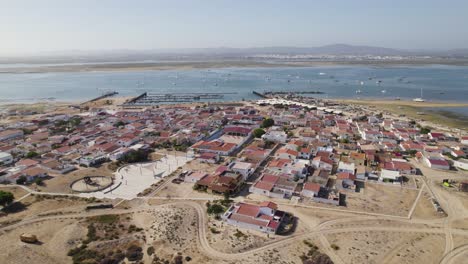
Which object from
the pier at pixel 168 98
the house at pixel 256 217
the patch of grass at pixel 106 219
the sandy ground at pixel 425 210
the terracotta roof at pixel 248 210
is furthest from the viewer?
the pier at pixel 168 98

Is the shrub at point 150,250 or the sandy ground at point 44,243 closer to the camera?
the sandy ground at point 44,243

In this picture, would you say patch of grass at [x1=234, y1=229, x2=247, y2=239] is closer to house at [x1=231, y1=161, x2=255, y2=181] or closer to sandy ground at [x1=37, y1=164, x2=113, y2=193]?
house at [x1=231, y1=161, x2=255, y2=181]

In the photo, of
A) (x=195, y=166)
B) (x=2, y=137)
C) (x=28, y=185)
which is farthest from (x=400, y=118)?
(x=2, y=137)

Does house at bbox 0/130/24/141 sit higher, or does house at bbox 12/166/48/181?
house at bbox 0/130/24/141

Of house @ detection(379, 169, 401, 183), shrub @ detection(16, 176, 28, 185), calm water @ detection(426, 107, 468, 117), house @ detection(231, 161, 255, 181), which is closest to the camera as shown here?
house @ detection(379, 169, 401, 183)

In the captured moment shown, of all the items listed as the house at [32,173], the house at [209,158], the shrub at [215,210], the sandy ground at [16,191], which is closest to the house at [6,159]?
the house at [32,173]

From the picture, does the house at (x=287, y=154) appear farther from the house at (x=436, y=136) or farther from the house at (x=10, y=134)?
the house at (x=10, y=134)

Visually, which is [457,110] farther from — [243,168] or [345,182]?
[243,168]

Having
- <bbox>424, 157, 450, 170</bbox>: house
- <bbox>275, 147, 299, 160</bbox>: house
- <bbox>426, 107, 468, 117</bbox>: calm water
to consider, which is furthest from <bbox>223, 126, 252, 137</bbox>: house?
<bbox>426, 107, 468, 117</bbox>: calm water
